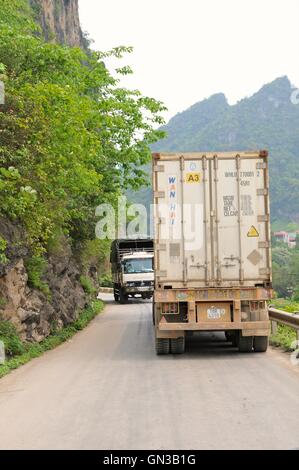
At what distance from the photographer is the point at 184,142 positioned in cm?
19575

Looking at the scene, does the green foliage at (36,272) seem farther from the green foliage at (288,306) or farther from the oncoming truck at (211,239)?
the green foliage at (288,306)

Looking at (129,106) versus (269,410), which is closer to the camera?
(269,410)

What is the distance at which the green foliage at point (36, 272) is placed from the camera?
17312 mm

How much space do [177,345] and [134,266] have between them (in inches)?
912

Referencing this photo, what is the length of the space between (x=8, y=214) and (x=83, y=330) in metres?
8.21

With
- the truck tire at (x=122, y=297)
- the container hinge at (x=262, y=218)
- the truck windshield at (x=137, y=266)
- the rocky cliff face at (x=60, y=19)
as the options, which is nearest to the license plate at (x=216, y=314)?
the container hinge at (x=262, y=218)

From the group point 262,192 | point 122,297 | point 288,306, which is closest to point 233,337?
point 262,192

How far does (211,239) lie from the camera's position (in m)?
13.5

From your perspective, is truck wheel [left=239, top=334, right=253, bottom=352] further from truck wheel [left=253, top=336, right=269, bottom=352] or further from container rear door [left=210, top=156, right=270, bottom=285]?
container rear door [left=210, top=156, right=270, bottom=285]

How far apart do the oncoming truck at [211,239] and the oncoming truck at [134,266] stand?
2274cm

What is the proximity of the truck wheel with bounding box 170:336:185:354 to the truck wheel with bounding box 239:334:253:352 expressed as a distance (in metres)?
1.27
